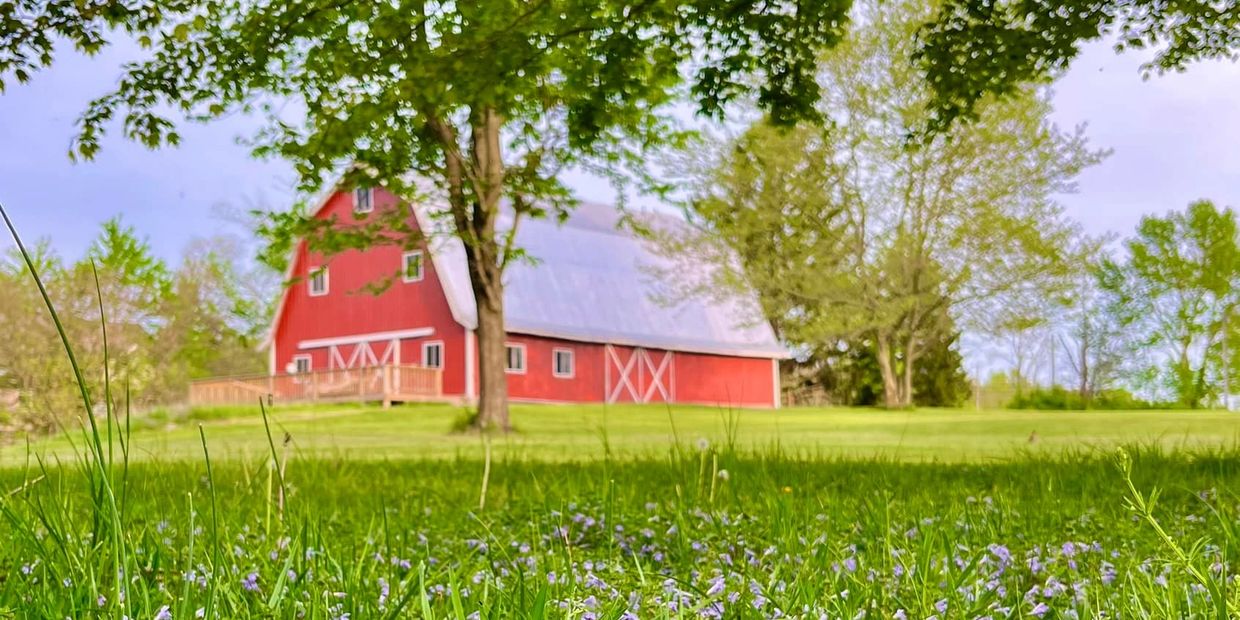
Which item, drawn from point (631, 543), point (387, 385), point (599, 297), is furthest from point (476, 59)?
point (599, 297)

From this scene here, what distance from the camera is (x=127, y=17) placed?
26.4 feet

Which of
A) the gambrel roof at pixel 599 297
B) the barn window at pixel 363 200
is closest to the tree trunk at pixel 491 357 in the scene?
the gambrel roof at pixel 599 297

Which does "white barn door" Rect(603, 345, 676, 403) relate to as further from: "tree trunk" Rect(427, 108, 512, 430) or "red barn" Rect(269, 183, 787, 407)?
"tree trunk" Rect(427, 108, 512, 430)

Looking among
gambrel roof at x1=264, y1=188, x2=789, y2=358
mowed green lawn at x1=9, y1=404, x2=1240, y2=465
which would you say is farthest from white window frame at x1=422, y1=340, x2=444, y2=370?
mowed green lawn at x1=9, y1=404, x2=1240, y2=465

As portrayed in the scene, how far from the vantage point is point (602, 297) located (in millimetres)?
37188

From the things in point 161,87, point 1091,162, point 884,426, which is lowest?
point 884,426

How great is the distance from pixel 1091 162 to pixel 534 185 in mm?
21073

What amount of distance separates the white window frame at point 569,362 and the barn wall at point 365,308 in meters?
3.07

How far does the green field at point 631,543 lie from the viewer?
2723 mm

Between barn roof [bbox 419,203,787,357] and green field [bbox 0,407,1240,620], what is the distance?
24255 millimetres

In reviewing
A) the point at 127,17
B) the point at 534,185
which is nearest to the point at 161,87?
the point at 127,17

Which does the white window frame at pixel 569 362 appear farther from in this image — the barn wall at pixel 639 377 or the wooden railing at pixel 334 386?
the wooden railing at pixel 334 386

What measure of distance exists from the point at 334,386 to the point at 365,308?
11.6 ft

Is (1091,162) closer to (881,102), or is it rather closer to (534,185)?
(881,102)
